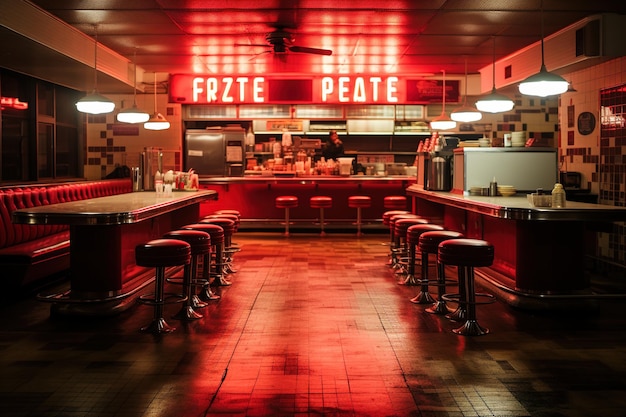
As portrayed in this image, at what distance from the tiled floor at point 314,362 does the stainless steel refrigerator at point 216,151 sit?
7085 mm

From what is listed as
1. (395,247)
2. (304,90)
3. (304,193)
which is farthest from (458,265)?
(304,90)

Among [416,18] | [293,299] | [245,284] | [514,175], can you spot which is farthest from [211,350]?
[416,18]

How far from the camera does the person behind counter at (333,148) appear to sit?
13750 millimetres

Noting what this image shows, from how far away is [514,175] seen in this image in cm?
767

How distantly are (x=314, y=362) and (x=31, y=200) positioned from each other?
4.81 metres

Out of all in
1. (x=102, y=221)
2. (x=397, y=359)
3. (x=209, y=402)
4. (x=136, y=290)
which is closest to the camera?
(x=209, y=402)

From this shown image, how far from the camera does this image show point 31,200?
776 cm

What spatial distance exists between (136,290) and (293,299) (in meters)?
1.55

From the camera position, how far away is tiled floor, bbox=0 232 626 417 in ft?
12.1

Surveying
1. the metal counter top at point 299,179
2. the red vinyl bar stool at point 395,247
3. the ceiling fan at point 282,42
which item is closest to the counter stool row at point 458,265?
the red vinyl bar stool at point 395,247

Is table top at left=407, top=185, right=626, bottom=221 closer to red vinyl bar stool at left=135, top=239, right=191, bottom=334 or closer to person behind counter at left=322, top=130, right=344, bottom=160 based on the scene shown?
red vinyl bar stool at left=135, top=239, right=191, bottom=334

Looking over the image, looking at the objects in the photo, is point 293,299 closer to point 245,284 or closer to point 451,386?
point 245,284

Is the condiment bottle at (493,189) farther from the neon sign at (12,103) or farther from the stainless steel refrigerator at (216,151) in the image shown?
the stainless steel refrigerator at (216,151)

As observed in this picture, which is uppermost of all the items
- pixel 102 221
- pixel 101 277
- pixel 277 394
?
pixel 102 221
